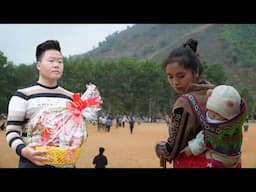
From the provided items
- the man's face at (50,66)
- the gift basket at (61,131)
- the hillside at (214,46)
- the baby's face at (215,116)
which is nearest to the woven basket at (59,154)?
the gift basket at (61,131)

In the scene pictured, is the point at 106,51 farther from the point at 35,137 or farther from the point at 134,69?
the point at 35,137

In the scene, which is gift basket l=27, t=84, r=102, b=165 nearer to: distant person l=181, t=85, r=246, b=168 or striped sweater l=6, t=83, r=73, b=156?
striped sweater l=6, t=83, r=73, b=156

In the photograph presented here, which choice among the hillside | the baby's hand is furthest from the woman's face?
the hillside

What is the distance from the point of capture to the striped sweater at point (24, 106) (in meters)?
1.59

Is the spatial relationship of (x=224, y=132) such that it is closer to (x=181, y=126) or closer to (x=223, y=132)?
(x=223, y=132)

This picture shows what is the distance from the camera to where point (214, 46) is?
29812 mm

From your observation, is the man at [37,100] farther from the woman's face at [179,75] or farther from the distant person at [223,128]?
the distant person at [223,128]

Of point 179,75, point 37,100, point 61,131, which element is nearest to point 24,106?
point 37,100

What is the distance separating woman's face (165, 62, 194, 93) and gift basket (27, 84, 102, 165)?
38 centimetres

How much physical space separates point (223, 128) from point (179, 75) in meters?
0.28

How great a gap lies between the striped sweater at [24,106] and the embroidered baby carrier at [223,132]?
1.89 feet
